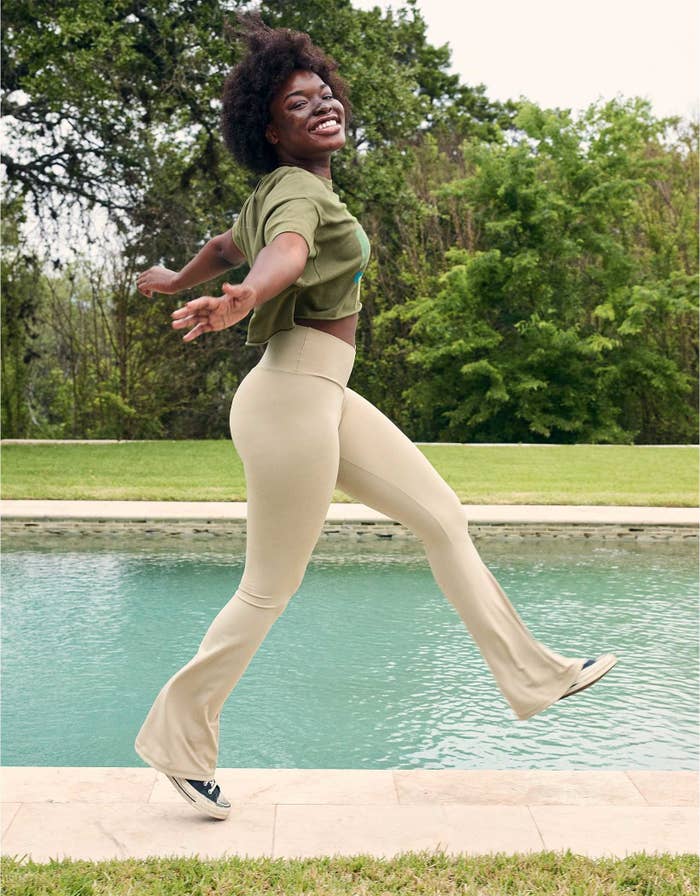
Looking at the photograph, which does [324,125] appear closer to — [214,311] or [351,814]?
[214,311]

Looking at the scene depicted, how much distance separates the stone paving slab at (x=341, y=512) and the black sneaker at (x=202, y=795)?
4790 mm

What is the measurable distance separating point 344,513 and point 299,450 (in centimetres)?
517

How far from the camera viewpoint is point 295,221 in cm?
210

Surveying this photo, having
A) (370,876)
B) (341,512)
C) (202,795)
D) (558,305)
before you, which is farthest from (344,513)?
(558,305)

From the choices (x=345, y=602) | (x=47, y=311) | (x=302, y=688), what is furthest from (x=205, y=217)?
(x=302, y=688)

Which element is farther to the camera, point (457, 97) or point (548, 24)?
point (457, 97)

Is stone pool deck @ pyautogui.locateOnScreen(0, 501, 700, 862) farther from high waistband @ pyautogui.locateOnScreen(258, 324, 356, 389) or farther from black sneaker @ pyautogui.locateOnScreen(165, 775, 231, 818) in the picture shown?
high waistband @ pyautogui.locateOnScreen(258, 324, 356, 389)

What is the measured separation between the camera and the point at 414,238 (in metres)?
16.8

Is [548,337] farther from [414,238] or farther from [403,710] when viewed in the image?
[403,710]

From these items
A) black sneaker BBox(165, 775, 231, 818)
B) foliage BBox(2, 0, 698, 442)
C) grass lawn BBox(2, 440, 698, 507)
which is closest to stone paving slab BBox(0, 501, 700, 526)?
grass lawn BBox(2, 440, 698, 507)

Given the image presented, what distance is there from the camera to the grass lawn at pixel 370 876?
200cm

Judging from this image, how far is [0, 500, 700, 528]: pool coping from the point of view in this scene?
24.0 ft

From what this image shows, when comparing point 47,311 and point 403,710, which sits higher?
point 47,311

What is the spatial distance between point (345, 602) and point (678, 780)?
120 inches
